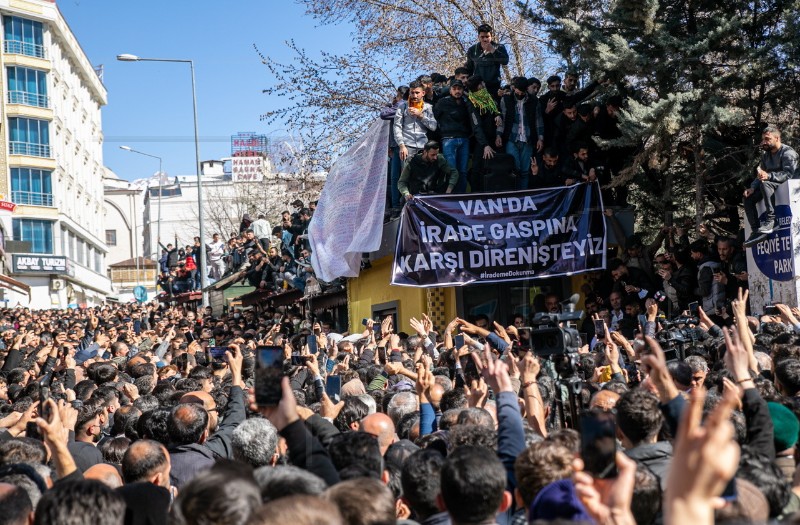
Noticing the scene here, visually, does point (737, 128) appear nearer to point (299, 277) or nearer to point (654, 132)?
point (654, 132)

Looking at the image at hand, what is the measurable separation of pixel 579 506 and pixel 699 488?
1116 millimetres

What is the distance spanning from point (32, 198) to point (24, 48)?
9543mm

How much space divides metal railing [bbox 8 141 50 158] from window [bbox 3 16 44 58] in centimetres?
581

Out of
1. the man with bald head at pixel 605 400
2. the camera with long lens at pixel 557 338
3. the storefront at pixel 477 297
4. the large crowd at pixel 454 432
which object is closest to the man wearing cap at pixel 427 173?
the storefront at pixel 477 297

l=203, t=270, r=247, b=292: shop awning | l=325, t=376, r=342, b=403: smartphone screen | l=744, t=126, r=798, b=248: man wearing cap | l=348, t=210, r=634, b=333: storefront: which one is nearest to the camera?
l=325, t=376, r=342, b=403: smartphone screen

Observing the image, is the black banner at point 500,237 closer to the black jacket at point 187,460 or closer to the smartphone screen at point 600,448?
the black jacket at point 187,460

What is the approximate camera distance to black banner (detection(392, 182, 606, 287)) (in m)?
14.2

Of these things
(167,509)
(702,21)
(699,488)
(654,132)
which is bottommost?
(167,509)

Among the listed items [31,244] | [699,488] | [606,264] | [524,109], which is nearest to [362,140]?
[524,109]

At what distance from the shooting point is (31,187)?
197ft

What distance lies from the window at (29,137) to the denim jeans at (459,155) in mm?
50477

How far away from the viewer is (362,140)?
54.6 ft

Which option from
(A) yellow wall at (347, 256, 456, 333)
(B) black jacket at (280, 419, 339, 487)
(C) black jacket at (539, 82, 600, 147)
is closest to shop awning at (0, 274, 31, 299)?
(A) yellow wall at (347, 256, 456, 333)

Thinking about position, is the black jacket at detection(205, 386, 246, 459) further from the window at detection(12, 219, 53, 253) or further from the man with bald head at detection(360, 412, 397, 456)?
the window at detection(12, 219, 53, 253)
